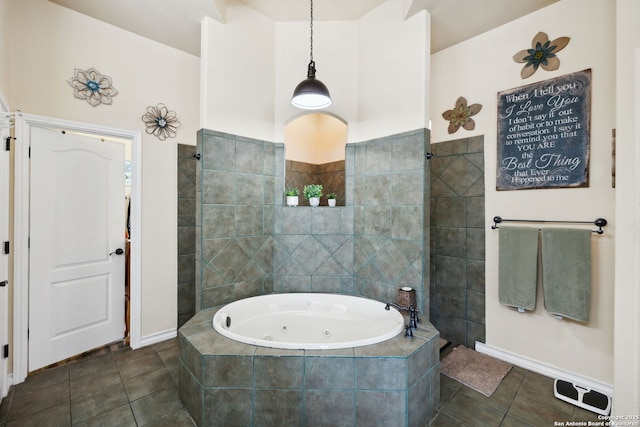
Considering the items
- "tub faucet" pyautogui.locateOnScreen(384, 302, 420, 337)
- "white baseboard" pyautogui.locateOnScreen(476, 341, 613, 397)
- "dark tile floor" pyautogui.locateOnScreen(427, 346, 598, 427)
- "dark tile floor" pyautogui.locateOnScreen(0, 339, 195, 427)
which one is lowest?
"dark tile floor" pyautogui.locateOnScreen(0, 339, 195, 427)

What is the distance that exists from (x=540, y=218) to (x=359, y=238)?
1504 millimetres

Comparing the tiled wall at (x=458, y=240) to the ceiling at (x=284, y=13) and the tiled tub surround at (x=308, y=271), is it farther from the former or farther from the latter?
the ceiling at (x=284, y=13)

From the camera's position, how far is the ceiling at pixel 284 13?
2236mm

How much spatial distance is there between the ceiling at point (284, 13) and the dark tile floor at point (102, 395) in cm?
298

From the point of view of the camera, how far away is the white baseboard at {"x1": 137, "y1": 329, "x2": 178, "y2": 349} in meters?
2.67

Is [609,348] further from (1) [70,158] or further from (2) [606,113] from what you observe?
(1) [70,158]

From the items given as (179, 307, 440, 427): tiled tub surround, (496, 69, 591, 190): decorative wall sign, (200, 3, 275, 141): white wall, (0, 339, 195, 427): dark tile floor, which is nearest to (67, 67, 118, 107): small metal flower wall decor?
(200, 3, 275, 141): white wall

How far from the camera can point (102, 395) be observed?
1979 millimetres

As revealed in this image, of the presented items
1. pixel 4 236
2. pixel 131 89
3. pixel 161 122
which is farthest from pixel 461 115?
pixel 4 236

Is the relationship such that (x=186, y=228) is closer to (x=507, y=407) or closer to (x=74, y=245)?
(x=74, y=245)

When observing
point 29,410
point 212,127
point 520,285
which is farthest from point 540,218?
point 29,410

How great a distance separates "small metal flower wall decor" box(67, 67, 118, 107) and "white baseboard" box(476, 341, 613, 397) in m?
4.06

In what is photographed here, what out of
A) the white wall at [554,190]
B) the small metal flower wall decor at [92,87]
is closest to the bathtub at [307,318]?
the white wall at [554,190]

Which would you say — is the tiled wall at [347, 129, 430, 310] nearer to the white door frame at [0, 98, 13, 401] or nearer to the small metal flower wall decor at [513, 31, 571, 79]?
the small metal flower wall decor at [513, 31, 571, 79]
